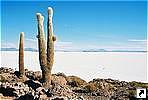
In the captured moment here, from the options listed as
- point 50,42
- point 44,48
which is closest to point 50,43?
point 50,42

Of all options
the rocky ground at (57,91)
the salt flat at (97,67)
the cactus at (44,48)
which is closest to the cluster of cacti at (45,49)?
the cactus at (44,48)

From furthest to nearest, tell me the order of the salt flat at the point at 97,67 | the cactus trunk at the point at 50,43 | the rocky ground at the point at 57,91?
the salt flat at the point at 97,67, the cactus trunk at the point at 50,43, the rocky ground at the point at 57,91

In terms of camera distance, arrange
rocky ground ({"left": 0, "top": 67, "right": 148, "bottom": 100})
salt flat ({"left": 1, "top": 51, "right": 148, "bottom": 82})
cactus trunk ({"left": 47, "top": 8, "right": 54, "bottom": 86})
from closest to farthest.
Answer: rocky ground ({"left": 0, "top": 67, "right": 148, "bottom": 100}) → cactus trunk ({"left": 47, "top": 8, "right": 54, "bottom": 86}) → salt flat ({"left": 1, "top": 51, "right": 148, "bottom": 82})

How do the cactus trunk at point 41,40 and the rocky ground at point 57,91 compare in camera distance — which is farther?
the cactus trunk at point 41,40

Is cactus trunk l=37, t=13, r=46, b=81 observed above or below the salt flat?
above

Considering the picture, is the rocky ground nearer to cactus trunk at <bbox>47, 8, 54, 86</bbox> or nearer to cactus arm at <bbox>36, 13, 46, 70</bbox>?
cactus trunk at <bbox>47, 8, 54, 86</bbox>

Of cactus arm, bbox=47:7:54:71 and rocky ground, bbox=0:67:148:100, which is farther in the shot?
cactus arm, bbox=47:7:54:71

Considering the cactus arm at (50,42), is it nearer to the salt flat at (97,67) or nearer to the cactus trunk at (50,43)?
the cactus trunk at (50,43)

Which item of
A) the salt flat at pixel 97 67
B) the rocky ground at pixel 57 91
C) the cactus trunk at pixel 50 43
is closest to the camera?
the rocky ground at pixel 57 91

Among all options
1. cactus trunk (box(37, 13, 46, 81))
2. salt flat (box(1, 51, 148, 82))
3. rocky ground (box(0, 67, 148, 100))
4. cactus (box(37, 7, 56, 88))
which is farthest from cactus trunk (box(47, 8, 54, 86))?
salt flat (box(1, 51, 148, 82))

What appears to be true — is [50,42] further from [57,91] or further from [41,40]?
[57,91]

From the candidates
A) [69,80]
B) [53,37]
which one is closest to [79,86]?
[69,80]

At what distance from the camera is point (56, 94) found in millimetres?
16656

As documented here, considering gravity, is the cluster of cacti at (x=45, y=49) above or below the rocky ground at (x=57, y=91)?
above
